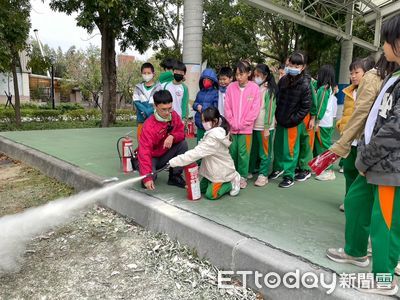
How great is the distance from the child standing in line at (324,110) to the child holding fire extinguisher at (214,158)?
1621 millimetres

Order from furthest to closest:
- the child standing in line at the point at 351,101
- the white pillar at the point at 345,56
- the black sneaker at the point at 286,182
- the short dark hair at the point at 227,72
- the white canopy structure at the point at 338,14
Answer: the white pillar at the point at 345,56 → the white canopy structure at the point at 338,14 → the short dark hair at the point at 227,72 → the black sneaker at the point at 286,182 → the child standing in line at the point at 351,101

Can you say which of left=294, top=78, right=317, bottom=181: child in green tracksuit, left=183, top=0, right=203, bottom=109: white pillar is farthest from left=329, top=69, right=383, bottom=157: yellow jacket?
left=183, top=0, right=203, bottom=109: white pillar

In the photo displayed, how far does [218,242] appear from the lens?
2.69 meters

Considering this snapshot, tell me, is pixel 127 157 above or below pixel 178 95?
below

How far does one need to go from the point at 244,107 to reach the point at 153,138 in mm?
1131

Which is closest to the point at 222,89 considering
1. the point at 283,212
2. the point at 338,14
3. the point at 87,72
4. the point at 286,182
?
the point at 286,182

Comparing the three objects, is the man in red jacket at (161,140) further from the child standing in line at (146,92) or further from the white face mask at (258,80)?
the white face mask at (258,80)

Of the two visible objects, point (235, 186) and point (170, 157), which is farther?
point (170, 157)

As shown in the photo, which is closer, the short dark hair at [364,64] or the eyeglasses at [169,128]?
the short dark hair at [364,64]

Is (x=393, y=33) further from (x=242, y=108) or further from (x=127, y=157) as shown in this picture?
(x=127, y=157)

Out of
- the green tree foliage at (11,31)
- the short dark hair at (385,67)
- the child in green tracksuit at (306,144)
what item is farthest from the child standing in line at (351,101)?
the green tree foliage at (11,31)

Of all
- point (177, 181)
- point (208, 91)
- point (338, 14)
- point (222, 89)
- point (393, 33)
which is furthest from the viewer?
point (338, 14)

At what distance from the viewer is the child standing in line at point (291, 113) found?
412 cm

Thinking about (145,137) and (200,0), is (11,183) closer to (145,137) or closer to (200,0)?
(145,137)
